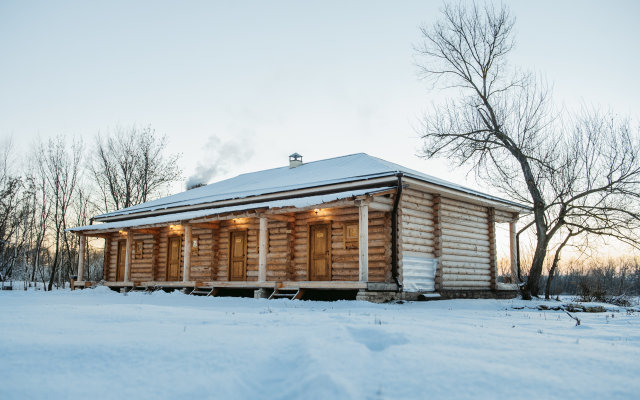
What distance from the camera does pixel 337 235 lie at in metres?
16.3

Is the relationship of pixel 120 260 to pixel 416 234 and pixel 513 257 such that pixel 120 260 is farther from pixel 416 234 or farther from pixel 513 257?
pixel 513 257

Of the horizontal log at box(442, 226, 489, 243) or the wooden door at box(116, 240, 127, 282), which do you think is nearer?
the horizontal log at box(442, 226, 489, 243)

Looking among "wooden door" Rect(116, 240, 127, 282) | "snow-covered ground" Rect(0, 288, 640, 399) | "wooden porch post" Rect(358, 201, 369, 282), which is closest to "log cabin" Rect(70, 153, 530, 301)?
"wooden porch post" Rect(358, 201, 369, 282)

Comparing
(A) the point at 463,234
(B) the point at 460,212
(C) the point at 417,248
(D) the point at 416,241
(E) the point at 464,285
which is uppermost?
(B) the point at 460,212

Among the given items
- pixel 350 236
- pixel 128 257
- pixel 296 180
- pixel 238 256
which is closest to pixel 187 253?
pixel 238 256

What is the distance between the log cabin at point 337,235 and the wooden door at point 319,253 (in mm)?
33

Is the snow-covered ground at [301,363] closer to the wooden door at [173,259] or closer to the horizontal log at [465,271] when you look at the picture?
the horizontal log at [465,271]

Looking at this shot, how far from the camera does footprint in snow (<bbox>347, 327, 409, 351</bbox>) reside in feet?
15.8

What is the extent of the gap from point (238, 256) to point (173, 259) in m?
4.27

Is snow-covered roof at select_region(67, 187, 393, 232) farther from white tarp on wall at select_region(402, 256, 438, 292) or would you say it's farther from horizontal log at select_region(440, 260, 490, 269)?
horizontal log at select_region(440, 260, 490, 269)

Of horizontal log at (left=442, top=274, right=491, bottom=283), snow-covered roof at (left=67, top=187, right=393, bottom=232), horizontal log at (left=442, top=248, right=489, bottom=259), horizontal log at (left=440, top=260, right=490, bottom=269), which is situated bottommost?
horizontal log at (left=442, top=274, right=491, bottom=283)

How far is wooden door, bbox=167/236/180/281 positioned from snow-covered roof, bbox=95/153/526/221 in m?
1.44

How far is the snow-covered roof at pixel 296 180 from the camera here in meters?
16.1

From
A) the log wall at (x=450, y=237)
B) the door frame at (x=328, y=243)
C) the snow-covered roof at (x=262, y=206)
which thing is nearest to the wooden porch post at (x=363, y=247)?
the snow-covered roof at (x=262, y=206)
